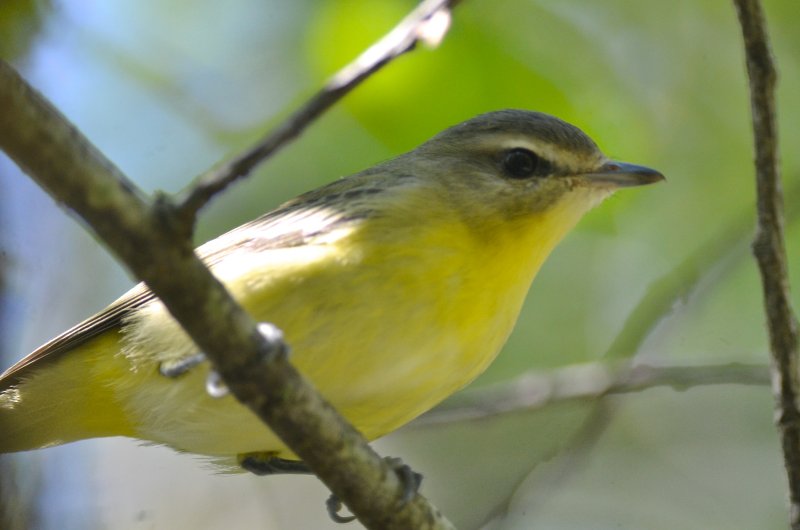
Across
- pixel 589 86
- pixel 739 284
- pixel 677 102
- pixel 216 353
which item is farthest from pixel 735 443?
pixel 216 353

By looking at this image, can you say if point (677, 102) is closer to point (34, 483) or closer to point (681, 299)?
point (681, 299)

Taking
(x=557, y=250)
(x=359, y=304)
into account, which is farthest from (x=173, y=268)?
(x=557, y=250)

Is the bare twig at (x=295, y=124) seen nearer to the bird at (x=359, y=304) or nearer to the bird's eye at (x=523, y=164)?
the bird at (x=359, y=304)

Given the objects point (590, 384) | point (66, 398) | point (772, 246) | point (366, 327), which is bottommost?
point (772, 246)

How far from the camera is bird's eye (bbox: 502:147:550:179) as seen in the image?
173 inches

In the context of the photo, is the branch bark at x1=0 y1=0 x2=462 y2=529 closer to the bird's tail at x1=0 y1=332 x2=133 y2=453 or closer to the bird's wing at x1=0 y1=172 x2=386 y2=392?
the bird's wing at x1=0 y1=172 x2=386 y2=392

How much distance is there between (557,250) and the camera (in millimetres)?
7234

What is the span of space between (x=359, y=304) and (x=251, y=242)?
70 cm

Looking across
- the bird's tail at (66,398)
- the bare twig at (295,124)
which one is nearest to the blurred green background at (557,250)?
the bird's tail at (66,398)

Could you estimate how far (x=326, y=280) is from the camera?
361 cm

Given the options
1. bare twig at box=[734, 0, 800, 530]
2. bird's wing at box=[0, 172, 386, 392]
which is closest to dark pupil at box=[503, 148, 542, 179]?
bird's wing at box=[0, 172, 386, 392]

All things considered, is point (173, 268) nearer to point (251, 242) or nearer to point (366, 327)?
point (366, 327)

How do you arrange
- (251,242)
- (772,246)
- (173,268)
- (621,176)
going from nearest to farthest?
1. (173,268)
2. (772,246)
3. (251,242)
4. (621,176)

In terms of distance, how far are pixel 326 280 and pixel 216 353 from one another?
1063 millimetres
